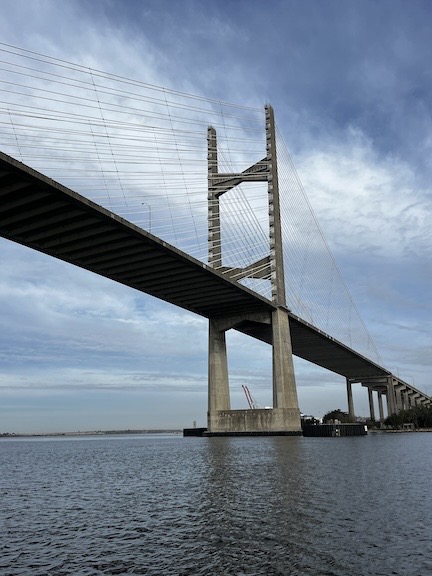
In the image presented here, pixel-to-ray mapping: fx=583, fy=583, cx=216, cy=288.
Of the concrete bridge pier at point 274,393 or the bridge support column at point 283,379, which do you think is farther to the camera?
the concrete bridge pier at point 274,393

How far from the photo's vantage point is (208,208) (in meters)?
67.2

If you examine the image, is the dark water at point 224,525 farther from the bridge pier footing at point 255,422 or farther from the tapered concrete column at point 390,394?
the tapered concrete column at point 390,394

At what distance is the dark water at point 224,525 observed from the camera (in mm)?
10719

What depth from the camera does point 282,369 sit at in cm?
6181

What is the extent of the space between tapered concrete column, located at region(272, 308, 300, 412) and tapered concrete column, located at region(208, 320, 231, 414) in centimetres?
697

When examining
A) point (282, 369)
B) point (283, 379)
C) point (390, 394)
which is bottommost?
point (283, 379)

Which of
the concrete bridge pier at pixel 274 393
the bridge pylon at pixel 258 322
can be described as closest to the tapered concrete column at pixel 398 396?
the bridge pylon at pixel 258 322

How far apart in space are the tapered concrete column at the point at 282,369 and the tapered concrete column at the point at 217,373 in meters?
6.97

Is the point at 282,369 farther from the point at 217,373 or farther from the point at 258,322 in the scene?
the point at 217,373

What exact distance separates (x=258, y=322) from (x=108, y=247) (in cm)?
2592

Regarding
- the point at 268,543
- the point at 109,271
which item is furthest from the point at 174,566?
the point at 109,271

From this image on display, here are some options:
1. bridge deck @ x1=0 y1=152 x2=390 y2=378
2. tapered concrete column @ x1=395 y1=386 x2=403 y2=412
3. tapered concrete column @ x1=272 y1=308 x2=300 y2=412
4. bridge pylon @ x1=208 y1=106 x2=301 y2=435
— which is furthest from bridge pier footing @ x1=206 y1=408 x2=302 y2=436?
tapered concrete column @ x1=395 y1=386 x2=403 y2=412

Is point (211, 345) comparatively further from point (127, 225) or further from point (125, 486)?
point (125, 486)

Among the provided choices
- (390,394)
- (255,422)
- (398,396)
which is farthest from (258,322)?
(398,396)
